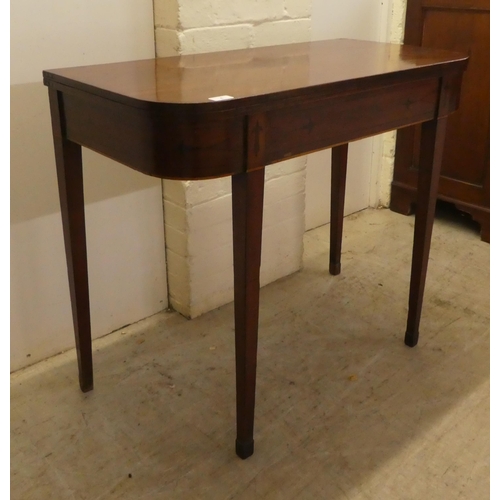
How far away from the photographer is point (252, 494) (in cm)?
110

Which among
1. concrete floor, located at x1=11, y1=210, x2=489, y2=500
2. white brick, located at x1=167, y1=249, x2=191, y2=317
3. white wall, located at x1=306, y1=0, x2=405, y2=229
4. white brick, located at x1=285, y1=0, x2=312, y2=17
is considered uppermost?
white brick, located at x1=285, y1=0, x2=312, y2=17

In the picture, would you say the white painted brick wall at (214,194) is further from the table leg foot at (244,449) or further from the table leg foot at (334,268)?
the table leg foot at (244,449)

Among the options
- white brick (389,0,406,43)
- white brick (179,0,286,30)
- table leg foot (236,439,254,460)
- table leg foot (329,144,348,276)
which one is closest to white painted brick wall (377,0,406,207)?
white brick (389,0,406,43)

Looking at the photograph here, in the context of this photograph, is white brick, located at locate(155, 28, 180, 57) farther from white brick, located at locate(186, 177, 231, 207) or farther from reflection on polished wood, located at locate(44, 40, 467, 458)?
white brick, located at locate(186, 177, 231, 207)

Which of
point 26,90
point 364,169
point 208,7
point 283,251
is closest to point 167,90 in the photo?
point 26,90

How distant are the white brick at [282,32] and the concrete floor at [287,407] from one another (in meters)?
0.72

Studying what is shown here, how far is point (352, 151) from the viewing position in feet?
7.53

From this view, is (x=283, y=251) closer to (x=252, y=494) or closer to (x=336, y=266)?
(x=336, y=266)

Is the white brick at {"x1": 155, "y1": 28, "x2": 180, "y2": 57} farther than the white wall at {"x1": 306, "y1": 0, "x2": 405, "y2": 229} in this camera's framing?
No

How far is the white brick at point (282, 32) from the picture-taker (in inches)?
62.2

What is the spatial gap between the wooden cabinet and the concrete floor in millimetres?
427

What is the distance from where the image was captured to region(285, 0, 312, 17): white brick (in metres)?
1.63

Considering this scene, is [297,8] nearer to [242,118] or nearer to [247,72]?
[247,72]

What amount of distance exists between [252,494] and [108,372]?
51cm
